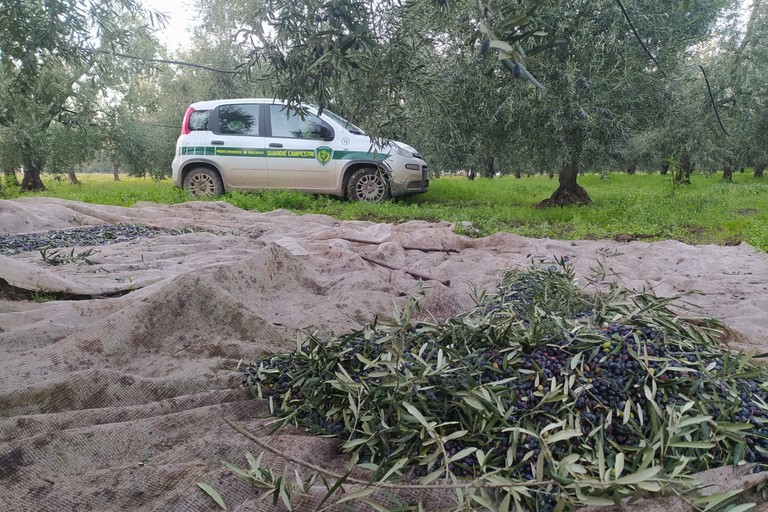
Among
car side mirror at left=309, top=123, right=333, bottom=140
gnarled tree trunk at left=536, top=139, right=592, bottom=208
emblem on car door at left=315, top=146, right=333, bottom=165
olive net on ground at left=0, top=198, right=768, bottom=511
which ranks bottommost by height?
olive net on ground at left=0, top=198, right=768, bottom=511

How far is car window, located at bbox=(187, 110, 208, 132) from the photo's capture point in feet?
32.6

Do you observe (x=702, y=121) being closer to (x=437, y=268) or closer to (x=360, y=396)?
(x=437, y=268)

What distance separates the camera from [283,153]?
9742 mm

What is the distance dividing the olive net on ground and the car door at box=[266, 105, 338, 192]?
3.57 m

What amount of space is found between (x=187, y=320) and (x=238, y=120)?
25.6ft

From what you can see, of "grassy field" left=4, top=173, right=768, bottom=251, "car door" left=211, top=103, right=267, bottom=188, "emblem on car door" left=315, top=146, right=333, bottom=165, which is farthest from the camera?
"car door" left=211, top=103, right=267, bottom=188

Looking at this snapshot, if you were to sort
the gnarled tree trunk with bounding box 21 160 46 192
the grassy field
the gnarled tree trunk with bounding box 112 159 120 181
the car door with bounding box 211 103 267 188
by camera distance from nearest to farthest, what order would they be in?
the grassy field, the car door with bounding box 211 103 267 188, the gnarled tree trunk with bounding box 21 160 46 192, the gnarled tree trunk with bounding box 112 159 120 181

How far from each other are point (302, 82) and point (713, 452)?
2175 millimetres

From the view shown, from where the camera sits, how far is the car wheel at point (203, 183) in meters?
10.1

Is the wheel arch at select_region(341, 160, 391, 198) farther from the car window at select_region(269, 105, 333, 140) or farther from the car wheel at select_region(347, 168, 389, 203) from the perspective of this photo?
the car window at select_region(269, 105, 333, 140)

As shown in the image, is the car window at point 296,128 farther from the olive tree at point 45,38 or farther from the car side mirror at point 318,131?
the olive tree at point 45,38

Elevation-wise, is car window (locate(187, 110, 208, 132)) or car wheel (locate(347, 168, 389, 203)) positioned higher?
car window (locate(187, 110, 208, 132))

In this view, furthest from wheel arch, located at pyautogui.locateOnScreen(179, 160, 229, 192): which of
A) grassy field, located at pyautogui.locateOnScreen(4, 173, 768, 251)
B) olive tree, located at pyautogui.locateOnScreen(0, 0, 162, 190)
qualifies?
olive tree, located at pyautogui.locateOnScreen(0, 0, 162, 190)

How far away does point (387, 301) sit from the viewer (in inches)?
141
